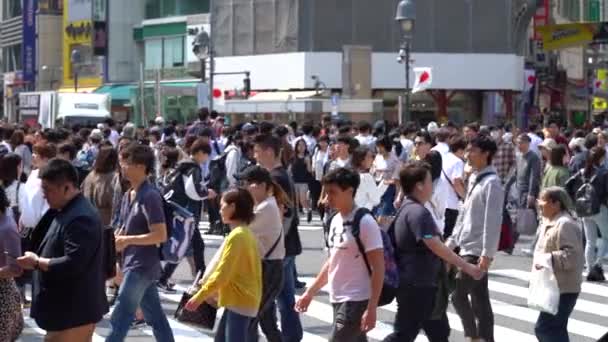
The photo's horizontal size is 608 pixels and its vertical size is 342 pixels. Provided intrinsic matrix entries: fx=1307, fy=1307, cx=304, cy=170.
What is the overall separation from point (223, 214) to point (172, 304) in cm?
554

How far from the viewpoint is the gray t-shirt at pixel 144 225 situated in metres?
9.37

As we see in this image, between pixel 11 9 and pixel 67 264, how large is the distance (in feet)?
281

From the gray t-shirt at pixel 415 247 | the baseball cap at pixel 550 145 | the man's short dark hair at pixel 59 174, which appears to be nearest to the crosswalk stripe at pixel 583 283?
the baseball cap at pixel 550 145

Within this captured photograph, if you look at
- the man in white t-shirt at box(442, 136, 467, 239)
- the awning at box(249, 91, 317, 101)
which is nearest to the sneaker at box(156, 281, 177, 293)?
the man in white t-shirt at box(442, 136, 467, 239)

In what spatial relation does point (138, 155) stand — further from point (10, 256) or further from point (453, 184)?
point (453, 184)

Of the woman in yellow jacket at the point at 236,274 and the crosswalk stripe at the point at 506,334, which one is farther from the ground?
the woman in yellow jacket at the point at 236,274

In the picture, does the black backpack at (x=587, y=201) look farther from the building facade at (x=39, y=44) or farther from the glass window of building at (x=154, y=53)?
the building facade at (x=39, y=44)

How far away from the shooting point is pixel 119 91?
68312mm

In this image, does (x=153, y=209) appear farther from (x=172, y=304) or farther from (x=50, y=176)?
(x=172, y=304)

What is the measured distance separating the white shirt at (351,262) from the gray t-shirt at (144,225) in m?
1.62

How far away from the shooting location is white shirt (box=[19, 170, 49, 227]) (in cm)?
1175

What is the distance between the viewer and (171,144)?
1992 cm

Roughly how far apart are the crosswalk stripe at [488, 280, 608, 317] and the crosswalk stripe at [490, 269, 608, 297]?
0.52 meters

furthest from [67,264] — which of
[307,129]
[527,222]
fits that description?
[307,129]
